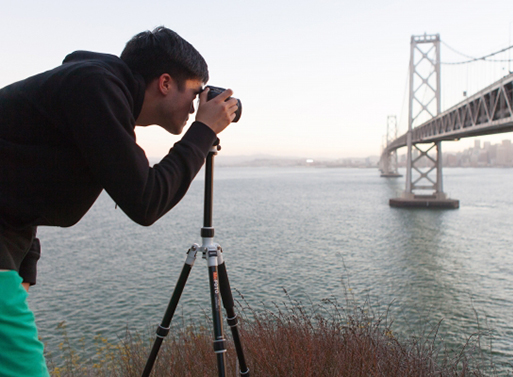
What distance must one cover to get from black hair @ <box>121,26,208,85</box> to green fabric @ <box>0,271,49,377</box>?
624mm

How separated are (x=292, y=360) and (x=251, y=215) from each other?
33.7m

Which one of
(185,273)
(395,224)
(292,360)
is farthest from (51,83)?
(395,224)

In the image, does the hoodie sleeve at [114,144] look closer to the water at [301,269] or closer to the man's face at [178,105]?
the man's face at [178,105]

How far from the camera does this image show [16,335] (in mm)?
979

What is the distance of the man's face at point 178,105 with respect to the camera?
124 cm

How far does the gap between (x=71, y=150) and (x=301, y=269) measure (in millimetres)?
16977

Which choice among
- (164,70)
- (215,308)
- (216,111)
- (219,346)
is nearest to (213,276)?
(215,308)

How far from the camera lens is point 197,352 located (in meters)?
3.70

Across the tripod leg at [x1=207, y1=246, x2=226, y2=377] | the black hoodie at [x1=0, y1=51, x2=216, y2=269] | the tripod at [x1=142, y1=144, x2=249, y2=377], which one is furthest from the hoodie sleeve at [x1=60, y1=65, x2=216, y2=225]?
the tripod leg at [x1=207, y1=246, x2=226, y2=377]

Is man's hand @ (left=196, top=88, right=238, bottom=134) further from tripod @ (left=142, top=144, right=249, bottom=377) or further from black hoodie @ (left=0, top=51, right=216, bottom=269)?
tripod @ (left=142, top=144, right=249, bottom=377)

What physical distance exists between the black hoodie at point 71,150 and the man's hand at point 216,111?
0.22 m

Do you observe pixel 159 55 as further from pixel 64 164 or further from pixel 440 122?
pixel 440 122

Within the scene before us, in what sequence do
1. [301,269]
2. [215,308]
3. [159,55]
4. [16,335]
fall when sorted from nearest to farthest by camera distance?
[16,335], [159,55], [215,308], [301,269]

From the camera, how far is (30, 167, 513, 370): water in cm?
1187
